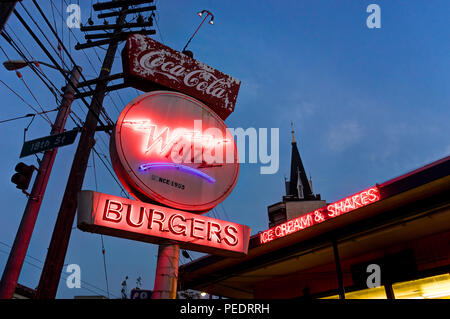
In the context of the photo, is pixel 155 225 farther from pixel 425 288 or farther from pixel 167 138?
pixel 425 288

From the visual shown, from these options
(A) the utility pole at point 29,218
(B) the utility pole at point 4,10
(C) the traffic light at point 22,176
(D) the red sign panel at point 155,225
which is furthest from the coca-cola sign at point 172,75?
(B) the utility pole at point 4,10

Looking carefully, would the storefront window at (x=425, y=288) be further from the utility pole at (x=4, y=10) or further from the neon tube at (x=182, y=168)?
the utility pole at (x=4, y=10)

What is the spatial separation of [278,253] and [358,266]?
322cm

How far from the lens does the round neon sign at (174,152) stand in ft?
24.8

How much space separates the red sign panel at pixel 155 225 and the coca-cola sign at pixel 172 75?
3.96 meters

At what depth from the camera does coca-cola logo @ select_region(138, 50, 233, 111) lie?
955 cm

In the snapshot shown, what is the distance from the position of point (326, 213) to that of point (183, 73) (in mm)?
5887

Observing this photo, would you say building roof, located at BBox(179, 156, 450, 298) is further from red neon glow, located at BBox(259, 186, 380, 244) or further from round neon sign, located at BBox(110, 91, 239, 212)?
round neon sign, located at BBox(110, 91, 239, 212)

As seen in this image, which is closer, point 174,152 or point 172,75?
point 174,152

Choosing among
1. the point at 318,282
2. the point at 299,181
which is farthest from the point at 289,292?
the point at 299,181

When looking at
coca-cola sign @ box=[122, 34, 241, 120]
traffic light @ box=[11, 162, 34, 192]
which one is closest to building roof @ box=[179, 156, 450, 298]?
coca-cola sign @ box=[122, 34, 241, 120]

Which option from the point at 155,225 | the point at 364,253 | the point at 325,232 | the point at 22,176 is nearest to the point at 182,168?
the point at 155,225

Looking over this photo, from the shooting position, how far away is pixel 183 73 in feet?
32.9
